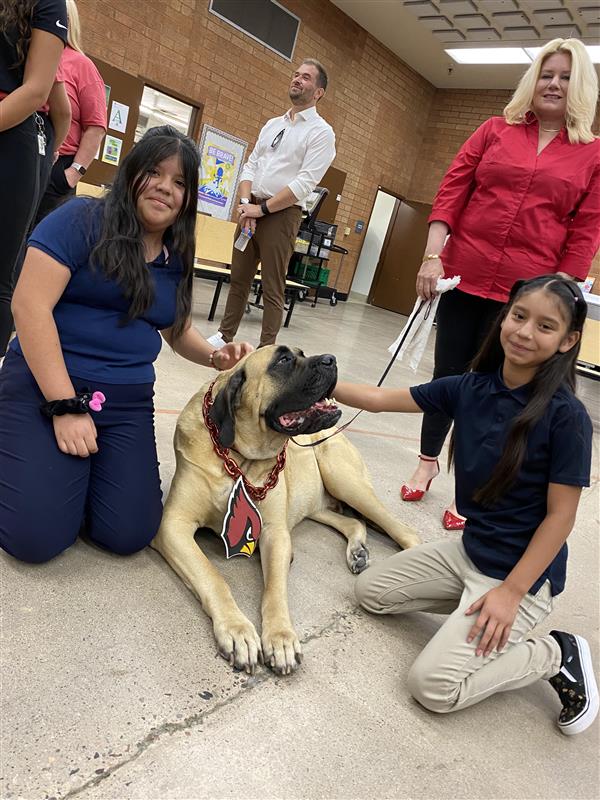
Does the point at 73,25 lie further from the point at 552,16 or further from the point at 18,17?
the point at 552,16

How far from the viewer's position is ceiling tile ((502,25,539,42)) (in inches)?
409

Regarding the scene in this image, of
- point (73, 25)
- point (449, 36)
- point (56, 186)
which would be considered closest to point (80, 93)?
point (73, 25)

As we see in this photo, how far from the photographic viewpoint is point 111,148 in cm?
915

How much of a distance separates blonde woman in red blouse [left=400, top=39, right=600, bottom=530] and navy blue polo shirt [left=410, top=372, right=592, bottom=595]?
96cm

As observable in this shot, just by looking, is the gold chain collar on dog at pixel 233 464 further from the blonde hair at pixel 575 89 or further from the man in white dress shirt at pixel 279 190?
the man in white dress shirt at pixel 279 190

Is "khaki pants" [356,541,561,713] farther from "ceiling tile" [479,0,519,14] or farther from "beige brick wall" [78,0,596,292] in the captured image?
"ceiling tile" [479,0,519,14]

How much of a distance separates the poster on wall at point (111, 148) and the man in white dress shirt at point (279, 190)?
17.6 feet

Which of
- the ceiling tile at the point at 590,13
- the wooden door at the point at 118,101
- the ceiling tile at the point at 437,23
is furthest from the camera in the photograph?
the ceiling tile at the point at 437,23

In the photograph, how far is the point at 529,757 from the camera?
166cm

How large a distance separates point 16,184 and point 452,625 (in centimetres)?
227

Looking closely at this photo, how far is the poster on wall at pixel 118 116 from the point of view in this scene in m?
8.91

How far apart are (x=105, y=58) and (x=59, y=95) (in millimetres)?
7215

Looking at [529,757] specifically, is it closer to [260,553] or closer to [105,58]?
[260,553]

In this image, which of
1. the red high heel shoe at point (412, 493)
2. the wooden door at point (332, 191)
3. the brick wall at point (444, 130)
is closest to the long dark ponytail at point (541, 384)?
the red high heel shoe at point (412, 493)
